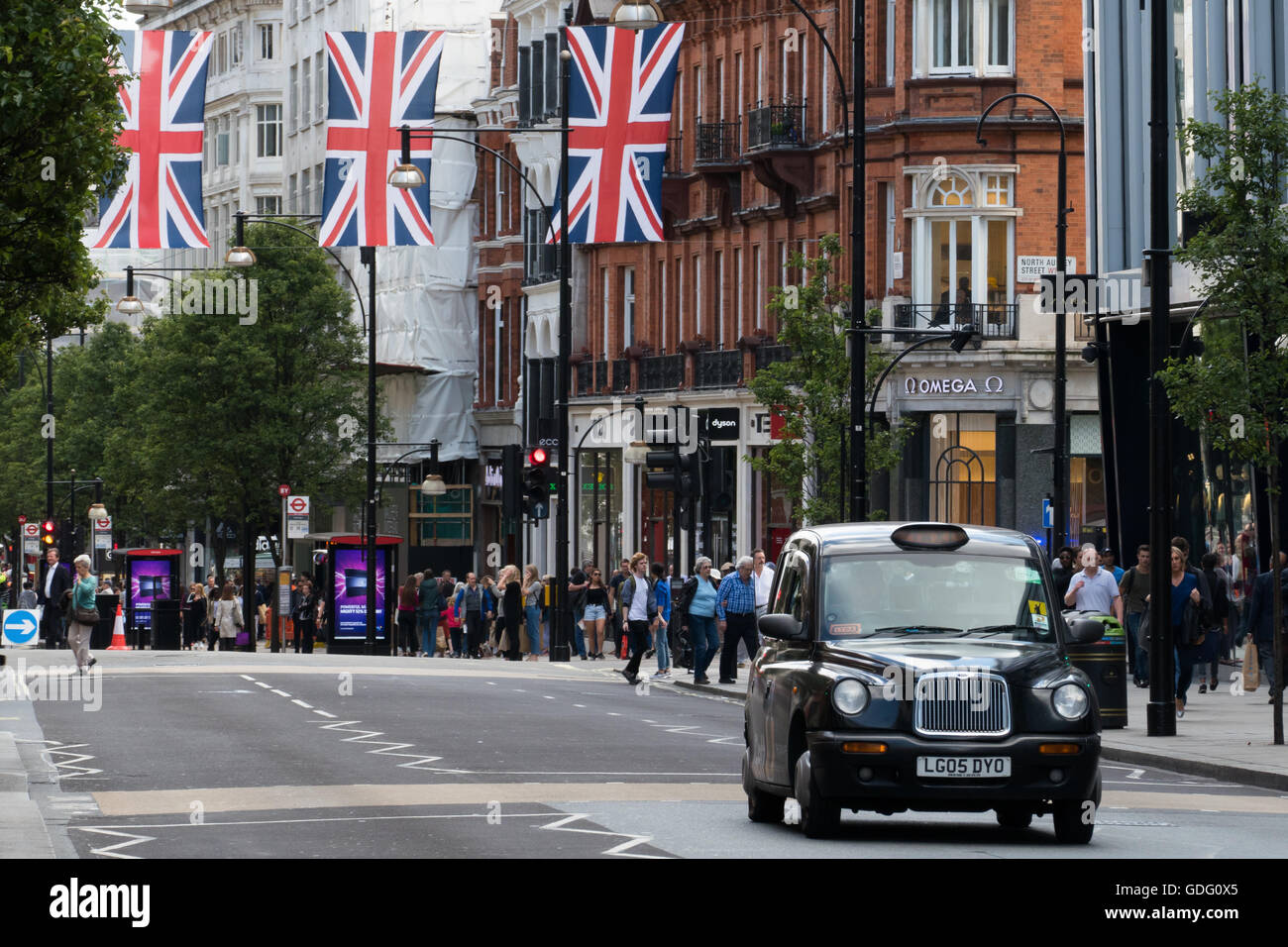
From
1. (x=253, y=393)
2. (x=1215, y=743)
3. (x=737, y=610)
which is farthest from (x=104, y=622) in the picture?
(x=1215, y=743)

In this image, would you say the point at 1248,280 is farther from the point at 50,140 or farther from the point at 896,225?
the point at 896,225

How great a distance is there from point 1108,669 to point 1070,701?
11.6m

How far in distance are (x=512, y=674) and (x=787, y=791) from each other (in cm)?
2395

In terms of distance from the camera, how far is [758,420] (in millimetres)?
56531

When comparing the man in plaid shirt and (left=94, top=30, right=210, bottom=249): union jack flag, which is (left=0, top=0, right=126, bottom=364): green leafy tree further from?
(left=94, top=30, right=210, bottom=249): union jack flag

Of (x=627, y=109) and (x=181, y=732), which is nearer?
(x=181, y=732)

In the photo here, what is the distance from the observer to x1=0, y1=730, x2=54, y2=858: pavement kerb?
13992mm

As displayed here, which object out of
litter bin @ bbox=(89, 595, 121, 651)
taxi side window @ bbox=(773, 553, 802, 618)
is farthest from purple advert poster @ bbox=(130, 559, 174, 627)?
taxi side window @ bbox=(773, 553, 802, 618)

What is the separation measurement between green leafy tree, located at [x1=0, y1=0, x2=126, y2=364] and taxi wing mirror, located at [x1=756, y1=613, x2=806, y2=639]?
459 inches

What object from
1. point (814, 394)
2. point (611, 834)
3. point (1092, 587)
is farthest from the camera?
point (814, 394)

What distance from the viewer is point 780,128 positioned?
54812 millimetres

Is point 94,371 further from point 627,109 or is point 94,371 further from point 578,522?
point 627,109

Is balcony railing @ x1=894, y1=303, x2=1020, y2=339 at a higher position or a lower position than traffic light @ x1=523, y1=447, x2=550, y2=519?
higher
